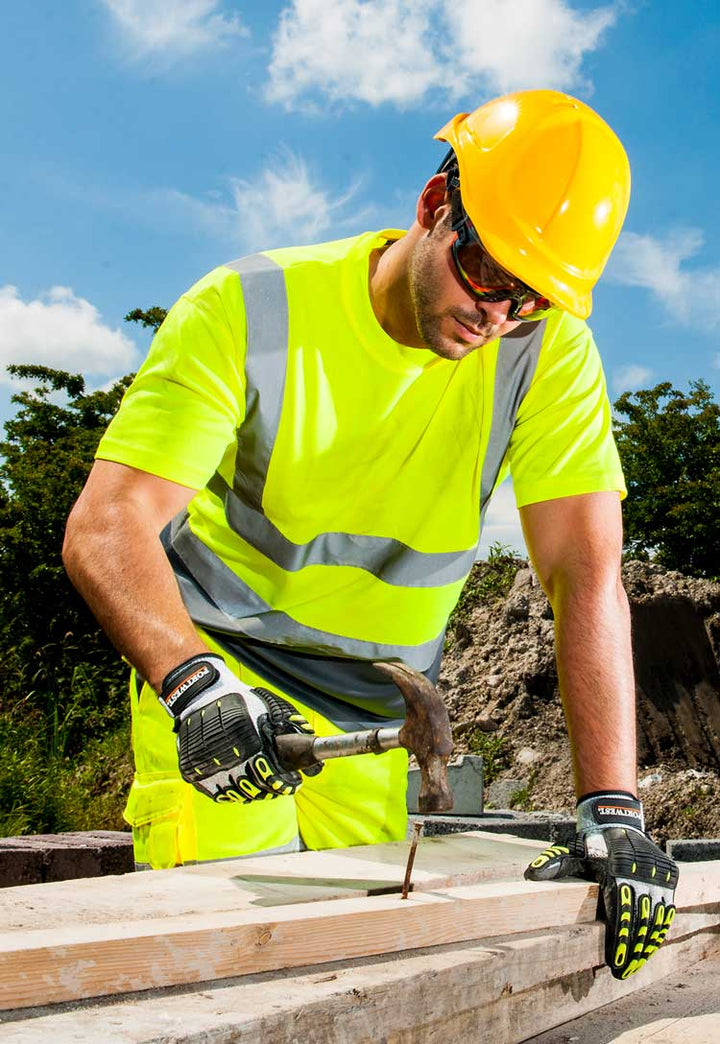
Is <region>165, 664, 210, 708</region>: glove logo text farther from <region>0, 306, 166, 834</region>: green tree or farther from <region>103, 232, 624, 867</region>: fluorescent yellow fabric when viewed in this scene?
<region>0, 306, 166, 834</region>: green tree

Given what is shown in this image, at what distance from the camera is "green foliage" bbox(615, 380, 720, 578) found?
20922 millimetres

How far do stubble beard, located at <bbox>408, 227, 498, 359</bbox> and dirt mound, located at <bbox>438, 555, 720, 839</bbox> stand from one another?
6.15 m

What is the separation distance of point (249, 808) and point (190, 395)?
1161 mm

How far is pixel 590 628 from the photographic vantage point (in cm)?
304

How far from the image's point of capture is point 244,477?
3010mm

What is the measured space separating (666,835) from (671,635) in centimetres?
182

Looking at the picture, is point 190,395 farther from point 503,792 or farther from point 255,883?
point 503,792

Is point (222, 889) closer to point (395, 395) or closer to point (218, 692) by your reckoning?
point (218, 692)

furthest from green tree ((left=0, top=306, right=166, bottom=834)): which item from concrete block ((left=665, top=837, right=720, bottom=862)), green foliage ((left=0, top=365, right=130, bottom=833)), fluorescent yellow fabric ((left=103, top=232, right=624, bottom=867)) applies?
fluorescent yellow fabric ((left=103, top=232, right=624, bottom=867))

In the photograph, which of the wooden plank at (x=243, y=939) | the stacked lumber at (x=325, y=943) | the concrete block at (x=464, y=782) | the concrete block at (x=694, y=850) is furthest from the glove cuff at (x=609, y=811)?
the concrete block at (x=464, y=782)

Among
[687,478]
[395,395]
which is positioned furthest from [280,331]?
[687,478]

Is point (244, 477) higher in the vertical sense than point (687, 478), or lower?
lower

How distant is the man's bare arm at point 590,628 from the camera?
9.60 ft

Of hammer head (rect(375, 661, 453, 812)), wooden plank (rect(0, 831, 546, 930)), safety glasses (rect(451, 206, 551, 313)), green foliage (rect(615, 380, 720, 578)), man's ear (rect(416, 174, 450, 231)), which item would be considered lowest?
wooden plank (rect(0, 831, 546, 930))
